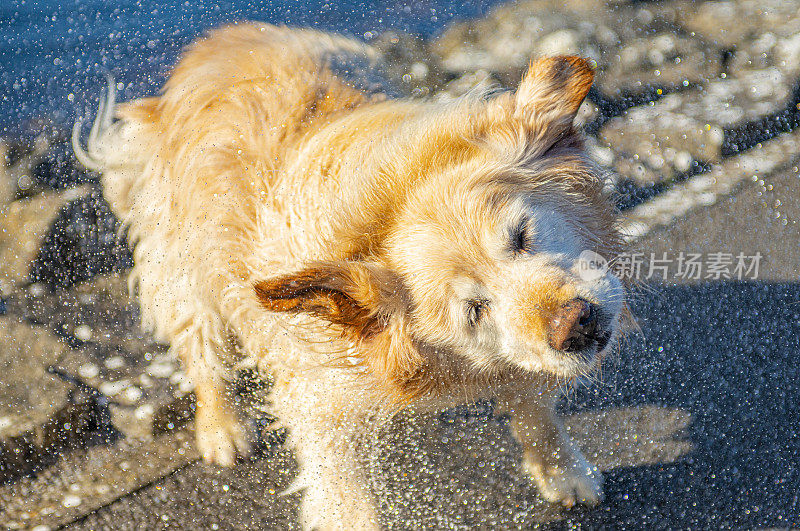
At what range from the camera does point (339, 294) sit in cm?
161

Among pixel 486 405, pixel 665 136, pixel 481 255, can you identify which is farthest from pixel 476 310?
pixel 665 136

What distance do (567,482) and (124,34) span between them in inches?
116

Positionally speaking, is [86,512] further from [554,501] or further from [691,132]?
[691,132]

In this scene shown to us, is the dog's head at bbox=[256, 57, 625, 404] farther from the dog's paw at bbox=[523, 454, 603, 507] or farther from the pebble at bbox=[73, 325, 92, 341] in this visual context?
the pebble at bbox=[73, 325, 92, 341]

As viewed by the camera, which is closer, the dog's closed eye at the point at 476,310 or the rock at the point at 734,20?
the dog's closed eye at the point at 476,310

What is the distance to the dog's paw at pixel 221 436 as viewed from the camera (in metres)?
2.71

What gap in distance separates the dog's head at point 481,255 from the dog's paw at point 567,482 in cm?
83

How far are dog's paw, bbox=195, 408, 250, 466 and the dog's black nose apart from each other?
1.70 metres

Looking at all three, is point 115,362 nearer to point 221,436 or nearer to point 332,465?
point 221,436

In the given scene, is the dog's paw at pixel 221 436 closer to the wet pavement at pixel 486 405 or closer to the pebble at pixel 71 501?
the wet pavement at pixel 486 405

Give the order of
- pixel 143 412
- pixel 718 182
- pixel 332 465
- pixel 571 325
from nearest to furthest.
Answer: pixel 571 325 < pixel 332 465 < pixel 143 412 < pixel 718 182

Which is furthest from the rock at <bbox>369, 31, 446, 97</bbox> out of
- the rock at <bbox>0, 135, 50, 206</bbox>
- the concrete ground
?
the rock at <bbox>0, 135, 50, 206</bbox>

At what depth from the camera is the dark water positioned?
276 centimetres

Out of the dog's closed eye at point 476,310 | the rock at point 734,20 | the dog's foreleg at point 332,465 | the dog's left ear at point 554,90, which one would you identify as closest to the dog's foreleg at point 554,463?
the dog's foreleg at point 332,465
